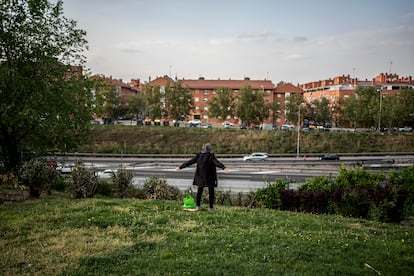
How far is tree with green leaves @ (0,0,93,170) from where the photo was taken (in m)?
13.8

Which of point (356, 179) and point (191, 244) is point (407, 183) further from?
point (191, 244)

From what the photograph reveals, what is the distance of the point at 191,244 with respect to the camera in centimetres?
636

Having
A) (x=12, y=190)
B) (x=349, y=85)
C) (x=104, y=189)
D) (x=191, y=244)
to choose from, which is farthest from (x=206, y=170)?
(x=349, y=85)

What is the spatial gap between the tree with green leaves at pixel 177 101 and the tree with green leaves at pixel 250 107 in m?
9.92

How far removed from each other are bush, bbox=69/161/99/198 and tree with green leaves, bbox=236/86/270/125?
55.7 m

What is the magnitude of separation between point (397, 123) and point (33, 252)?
6724cm

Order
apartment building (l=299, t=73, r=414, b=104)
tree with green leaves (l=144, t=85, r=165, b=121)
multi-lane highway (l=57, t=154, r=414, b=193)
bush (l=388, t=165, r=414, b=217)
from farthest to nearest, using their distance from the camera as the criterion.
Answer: apartment building (l=299, t=73, r=414, b=104) < tree with green leaves (l=144, t=85, r=165, b=121) < multi-lane highway (l=57, t=154, r=414, b=193) < bush (l=388, t=165, r=414, b=217)

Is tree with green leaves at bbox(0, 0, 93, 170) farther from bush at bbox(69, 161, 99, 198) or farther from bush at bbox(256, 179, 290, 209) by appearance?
bush at bbox(256, 179, 290, 209)

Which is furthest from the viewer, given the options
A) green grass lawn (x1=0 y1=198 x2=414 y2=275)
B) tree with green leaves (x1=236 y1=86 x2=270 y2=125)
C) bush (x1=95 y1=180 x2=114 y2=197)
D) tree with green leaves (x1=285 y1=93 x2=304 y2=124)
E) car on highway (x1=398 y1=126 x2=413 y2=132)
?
tree with green leaves (x1=285 y1=93 x2=304 y2=124)

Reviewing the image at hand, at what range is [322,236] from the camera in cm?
696

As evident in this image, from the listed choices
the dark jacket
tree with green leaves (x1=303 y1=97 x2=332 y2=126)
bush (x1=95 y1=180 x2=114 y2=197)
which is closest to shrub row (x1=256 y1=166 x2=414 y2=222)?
the dark jacket

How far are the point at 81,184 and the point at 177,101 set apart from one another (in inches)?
2291

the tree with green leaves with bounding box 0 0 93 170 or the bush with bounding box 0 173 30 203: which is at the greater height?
the tree with green leaves with bounding box 0 0 93 170

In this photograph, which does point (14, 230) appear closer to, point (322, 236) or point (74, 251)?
point (74, 251)
